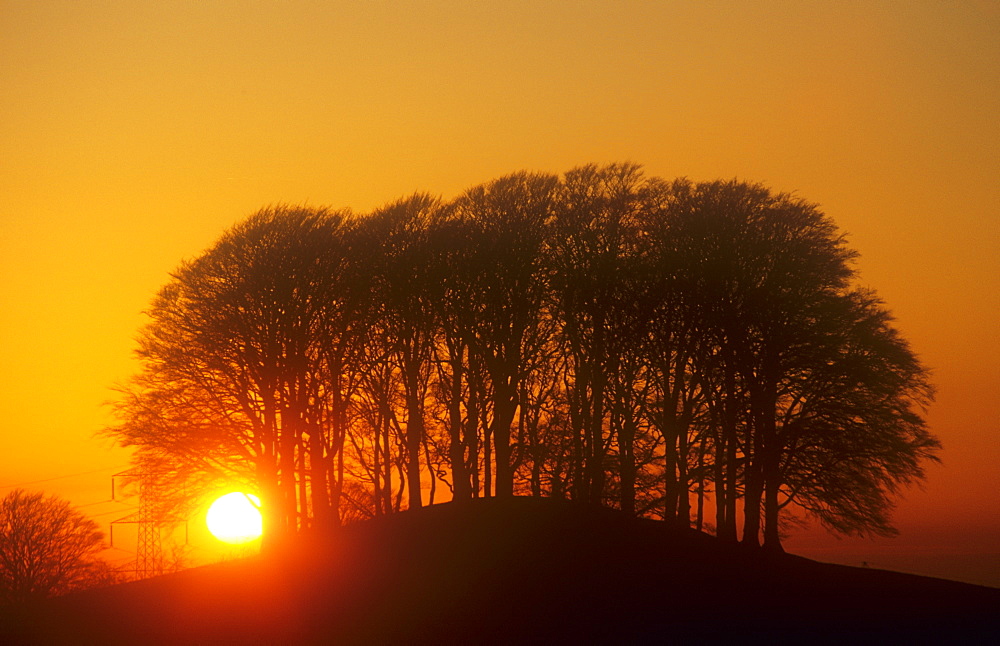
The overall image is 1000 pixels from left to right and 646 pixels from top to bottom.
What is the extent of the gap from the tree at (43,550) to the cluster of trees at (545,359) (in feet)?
91.6

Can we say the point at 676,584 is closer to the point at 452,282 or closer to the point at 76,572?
the point at 452,282

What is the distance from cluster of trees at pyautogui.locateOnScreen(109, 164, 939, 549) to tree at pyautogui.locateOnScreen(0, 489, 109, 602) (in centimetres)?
2793

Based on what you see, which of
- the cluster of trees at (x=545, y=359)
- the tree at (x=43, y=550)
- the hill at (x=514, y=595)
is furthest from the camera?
the tree at (x=43, y=550)

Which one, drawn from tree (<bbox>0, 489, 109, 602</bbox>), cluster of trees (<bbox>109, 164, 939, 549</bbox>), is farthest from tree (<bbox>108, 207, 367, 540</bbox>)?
tree (<bbox>0, 489, 109, 602</bbox>)

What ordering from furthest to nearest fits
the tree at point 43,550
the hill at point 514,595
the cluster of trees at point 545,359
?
1. the tree at point 43,550
2. the cluster of trees at point 545,359
3. the hill at point 514,595

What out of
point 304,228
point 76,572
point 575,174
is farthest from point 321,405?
point 76,572

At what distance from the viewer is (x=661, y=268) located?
45.9 meters

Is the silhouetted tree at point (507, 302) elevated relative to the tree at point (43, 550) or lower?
elevated

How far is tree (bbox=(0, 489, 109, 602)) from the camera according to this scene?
2926 inches

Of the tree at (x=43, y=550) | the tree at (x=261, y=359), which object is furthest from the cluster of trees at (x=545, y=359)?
the tree at (x=43, y=550)

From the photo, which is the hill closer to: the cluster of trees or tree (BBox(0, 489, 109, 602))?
the cluster of trees

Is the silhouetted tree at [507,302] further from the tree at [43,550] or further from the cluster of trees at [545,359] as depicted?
the tree at [43,550]

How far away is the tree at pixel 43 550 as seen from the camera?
7431 centimetres

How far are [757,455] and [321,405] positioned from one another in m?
19.1
